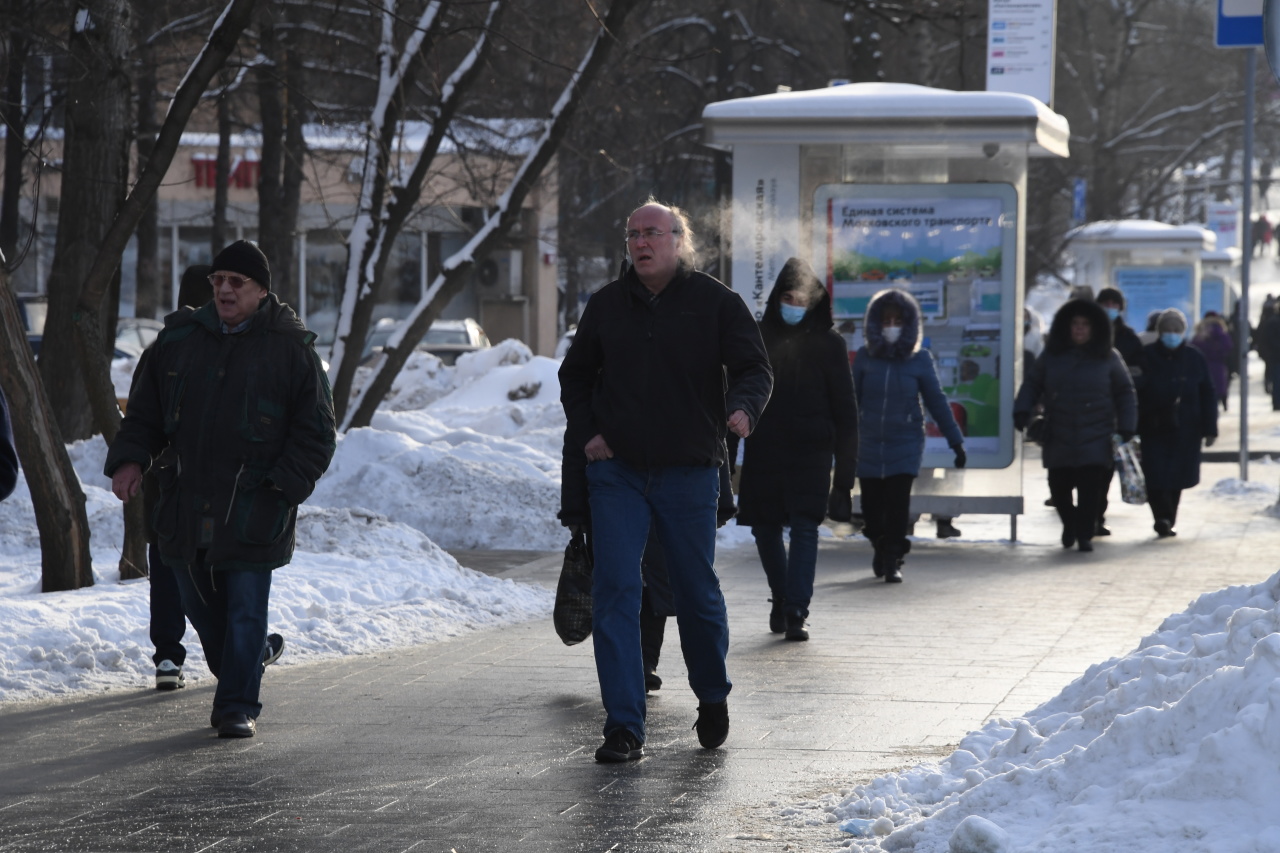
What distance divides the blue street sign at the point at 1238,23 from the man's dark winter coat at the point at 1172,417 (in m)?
2.71

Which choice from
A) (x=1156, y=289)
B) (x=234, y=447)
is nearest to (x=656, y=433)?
(x=234, y=447)

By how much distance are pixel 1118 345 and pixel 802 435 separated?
6959 millimetres

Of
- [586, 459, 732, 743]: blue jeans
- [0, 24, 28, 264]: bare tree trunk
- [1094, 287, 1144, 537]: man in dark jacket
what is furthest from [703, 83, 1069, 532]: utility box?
[586, 459, 732, 743]: blue jeans

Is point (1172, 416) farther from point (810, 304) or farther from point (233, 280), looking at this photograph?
point (233, 280)

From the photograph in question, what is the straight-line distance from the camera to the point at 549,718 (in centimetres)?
650

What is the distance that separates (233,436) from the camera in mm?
6168

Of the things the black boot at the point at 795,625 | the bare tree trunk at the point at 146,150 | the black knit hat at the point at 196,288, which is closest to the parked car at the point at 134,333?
the bare tree trunk at the point at 146,150

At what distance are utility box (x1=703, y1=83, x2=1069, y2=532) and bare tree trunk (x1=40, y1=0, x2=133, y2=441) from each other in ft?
13.3

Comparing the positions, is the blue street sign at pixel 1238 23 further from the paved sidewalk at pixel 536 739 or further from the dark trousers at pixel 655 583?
the dark trousers at pixel 655 583

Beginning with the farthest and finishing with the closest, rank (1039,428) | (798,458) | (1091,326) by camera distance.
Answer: (1039,428) < (1091,326) < (798,458)

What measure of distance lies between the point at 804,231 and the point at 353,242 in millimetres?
3929

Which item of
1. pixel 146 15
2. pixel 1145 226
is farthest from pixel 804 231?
pixel 1145 226

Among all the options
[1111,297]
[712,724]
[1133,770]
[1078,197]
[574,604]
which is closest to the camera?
[1133,770]

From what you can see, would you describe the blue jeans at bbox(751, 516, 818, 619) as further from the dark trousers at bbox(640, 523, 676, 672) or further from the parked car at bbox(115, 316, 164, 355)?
the parked car at bbox(115, 316, 164, 355)
